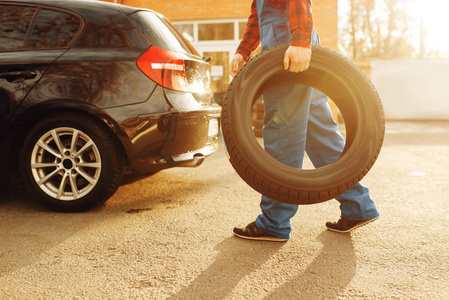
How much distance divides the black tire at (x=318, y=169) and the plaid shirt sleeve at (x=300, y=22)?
91 millimetres

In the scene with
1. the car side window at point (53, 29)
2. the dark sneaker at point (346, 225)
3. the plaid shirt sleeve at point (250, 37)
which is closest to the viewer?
the dark sneaker at point (346, 225)

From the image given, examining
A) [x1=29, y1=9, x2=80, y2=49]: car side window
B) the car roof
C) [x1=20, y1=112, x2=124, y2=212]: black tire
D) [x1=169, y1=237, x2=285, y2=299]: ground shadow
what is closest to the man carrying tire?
[x1=169, y1=237, x2=285, y2=299]: ground shadow

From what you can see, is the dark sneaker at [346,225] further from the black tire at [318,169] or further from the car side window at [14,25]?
the car side window at [14,25]

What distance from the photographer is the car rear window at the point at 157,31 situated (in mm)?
3328

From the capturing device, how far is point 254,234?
8.85ft

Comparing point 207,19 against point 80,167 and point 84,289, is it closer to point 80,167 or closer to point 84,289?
point 80,167

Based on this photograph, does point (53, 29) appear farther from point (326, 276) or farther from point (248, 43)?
point (326, 276)

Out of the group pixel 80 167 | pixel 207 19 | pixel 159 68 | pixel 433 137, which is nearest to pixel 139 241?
pixel 80 167

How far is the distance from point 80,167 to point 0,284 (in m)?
1.30

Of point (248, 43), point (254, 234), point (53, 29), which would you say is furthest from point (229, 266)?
point (53, 29)

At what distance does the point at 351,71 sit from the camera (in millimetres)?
2326

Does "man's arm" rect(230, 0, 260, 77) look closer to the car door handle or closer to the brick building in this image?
the car door handle

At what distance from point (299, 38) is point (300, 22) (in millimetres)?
98

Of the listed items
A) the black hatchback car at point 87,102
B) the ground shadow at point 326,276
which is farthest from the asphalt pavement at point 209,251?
the black hatchback car at point 87,102
